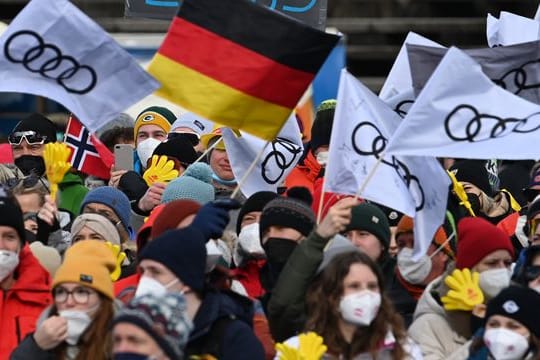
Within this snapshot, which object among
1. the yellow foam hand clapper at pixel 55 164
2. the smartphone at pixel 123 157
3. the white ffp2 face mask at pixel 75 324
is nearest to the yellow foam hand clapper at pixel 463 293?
the white ffp2 face mask at pixel 75 324

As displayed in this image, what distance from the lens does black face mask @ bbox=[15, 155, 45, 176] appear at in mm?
12773

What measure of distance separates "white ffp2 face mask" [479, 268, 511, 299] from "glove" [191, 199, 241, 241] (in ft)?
4.61

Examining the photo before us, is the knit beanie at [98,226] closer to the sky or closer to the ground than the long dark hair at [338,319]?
closer to the ground

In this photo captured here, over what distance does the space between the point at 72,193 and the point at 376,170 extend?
2.85 meters

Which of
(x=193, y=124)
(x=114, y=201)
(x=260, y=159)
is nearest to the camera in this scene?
(x=114, y=201)

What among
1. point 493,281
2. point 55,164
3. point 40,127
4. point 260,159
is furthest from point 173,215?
point 40,127

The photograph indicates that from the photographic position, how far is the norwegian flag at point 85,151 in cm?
1316

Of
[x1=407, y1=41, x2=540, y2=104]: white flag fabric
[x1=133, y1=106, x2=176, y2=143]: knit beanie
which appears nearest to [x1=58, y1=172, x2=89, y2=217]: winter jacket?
[x1=133, y1=106, x2=176, y2=143]: knit beanie

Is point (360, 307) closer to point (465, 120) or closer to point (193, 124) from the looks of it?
point (465, 120)

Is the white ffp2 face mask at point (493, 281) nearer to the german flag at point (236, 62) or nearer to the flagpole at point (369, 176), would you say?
the flagpole at point (369, 176)

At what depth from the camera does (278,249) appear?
10047 millimetres

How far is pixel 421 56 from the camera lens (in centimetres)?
1101

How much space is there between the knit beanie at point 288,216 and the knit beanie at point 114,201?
4.95ft

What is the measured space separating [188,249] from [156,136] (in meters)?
4.48
